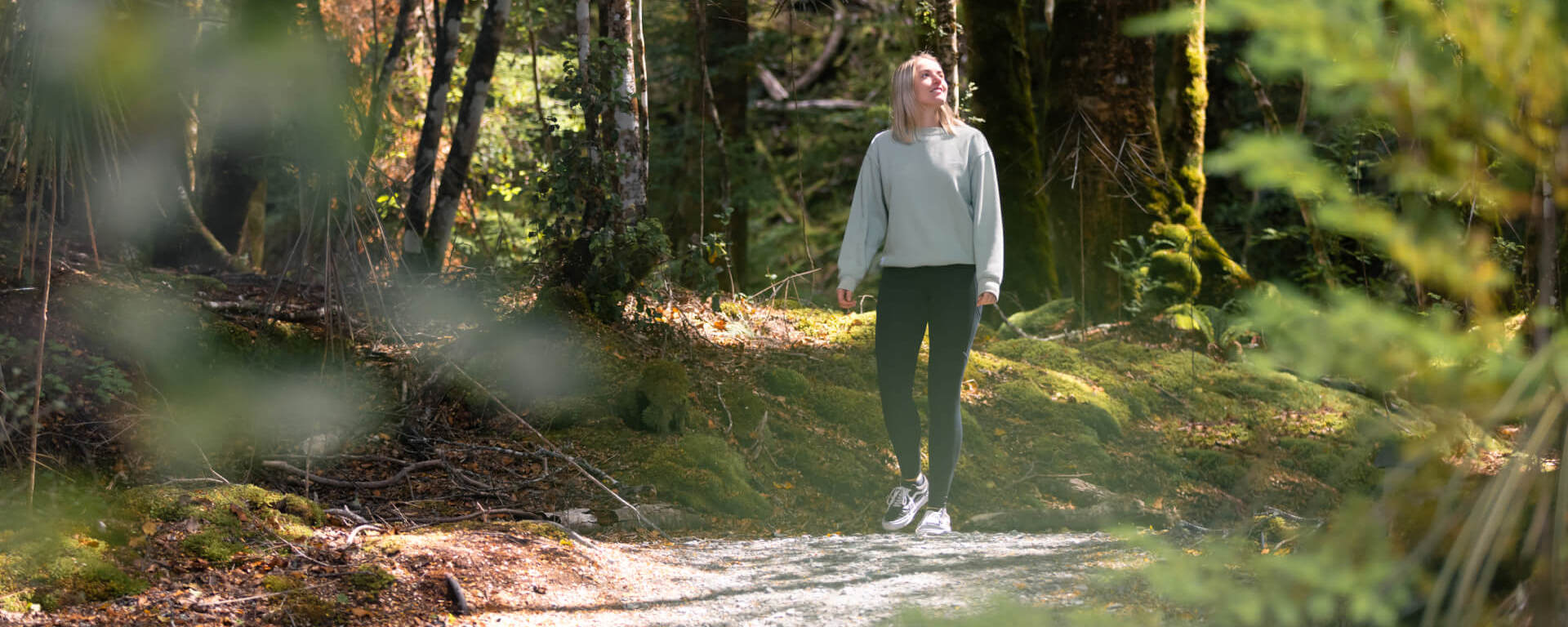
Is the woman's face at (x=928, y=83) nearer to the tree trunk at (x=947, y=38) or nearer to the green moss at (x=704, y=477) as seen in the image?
the green moss at (x=704, y=477)

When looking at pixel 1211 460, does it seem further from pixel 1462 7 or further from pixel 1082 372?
pixel 1462 7

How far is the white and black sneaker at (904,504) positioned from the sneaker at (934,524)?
0.08m

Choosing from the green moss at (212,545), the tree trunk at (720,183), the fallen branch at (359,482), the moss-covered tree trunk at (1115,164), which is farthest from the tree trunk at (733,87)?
the green moss at (212,545)

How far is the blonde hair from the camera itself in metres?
5.08

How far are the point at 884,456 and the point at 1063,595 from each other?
9.63ft

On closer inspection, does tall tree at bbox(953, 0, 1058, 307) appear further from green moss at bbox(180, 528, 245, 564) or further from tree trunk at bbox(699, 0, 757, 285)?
green moss at bbox(180, 528, 245, 564)

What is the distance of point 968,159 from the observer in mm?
5066

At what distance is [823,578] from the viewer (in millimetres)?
4039

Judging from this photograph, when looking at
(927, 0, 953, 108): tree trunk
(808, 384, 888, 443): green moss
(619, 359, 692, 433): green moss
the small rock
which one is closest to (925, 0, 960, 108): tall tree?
(927, 0, 953, 108): tree trunk

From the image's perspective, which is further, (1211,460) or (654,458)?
(1211,460)

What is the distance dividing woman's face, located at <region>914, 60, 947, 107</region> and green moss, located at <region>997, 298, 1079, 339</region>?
4.81 metres

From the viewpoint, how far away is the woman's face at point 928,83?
5.01 meters

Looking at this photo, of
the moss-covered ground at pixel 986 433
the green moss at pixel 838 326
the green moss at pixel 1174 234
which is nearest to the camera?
the moss-covered ground at pixel 986 433

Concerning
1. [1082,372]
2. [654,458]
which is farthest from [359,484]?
[1082,372]
